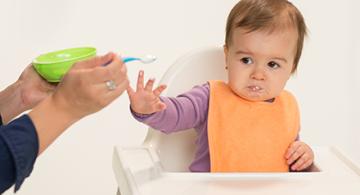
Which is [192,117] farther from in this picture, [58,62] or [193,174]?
[58,62]

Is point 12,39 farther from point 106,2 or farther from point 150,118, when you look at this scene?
point 150,118

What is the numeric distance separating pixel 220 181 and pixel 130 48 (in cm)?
99

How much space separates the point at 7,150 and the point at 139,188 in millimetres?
270

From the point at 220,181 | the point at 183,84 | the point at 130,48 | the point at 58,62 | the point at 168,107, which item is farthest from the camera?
the point at 130,48

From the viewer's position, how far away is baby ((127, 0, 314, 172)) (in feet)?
3.67

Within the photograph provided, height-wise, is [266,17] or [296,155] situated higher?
[266,17]

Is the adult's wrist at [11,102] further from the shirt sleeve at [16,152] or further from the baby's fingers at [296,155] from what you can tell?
the baby's fingers at [296,155]

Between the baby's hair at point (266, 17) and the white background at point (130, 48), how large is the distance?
0.74 meters

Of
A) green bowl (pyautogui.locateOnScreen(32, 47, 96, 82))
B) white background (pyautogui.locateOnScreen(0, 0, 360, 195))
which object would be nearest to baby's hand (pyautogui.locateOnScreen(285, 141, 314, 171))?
green bowl (pyautogui.locateOnScreen(32, 47, 96, 82))

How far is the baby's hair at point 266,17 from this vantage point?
43.9 inches

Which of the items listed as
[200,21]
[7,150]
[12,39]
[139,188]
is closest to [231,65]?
[139,188]

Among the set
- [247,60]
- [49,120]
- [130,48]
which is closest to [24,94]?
[49,120]

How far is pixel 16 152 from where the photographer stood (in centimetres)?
69

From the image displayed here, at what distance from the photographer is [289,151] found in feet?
3.76
